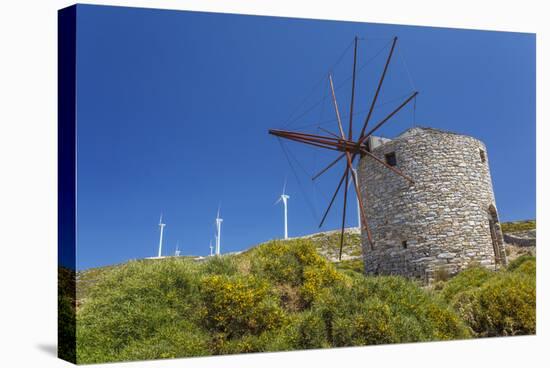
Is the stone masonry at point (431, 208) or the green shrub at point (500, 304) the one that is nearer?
the green shrub at point (500, 304)

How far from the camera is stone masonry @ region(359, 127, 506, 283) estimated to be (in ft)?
42.7

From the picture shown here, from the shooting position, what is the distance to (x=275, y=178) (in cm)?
1147

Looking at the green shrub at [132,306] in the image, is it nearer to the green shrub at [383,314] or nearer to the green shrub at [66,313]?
the green shrub at [66,313]

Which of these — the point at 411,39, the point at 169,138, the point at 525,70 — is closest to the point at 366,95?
the point at 411,39

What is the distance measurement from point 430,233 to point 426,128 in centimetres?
264

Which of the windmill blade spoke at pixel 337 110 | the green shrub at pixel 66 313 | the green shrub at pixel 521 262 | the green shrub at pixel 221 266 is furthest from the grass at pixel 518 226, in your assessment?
the green shrub at pixel 66 313

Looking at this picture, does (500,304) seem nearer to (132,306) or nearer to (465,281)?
(465,281)

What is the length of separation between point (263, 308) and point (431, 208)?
5.48 meters

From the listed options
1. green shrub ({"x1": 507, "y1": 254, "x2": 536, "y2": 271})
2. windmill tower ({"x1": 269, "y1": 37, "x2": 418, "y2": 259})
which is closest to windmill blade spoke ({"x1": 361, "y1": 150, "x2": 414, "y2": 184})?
windmill tower ({"x1": 269, "y1": 37, "x2": 418, "y2": 259})

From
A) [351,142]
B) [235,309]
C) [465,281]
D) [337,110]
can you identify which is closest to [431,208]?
[465,281]

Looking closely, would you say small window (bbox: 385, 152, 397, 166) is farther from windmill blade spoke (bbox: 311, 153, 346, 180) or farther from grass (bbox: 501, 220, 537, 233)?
grass (bbox: 501, 220, 537, 233)

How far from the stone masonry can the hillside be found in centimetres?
157

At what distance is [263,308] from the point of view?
9.87 m

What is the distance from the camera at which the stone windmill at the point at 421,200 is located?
12977 millimetres
